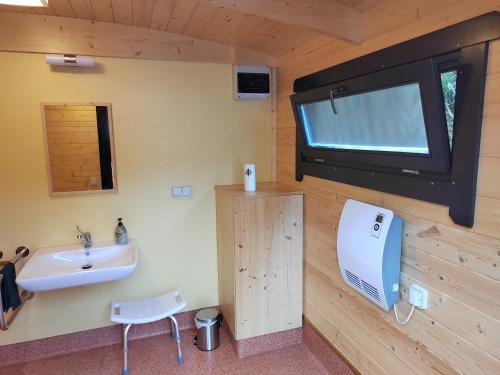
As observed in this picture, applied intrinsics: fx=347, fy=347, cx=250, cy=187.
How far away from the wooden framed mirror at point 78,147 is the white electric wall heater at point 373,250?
1730mm

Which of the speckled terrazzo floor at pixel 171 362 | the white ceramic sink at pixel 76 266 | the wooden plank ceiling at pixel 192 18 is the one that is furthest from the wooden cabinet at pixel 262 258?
the wooden plank ceiling at pixel 192 18

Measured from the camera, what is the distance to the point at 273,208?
2.42 metres

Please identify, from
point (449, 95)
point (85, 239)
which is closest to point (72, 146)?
point (85, 239)

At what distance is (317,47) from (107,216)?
1.88 meters

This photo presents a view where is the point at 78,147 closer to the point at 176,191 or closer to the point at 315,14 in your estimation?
the point at 176,191

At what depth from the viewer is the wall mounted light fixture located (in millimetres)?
2248

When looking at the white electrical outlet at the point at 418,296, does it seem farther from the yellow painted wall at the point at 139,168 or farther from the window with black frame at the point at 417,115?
the yellow painted wall at the point at 139,168

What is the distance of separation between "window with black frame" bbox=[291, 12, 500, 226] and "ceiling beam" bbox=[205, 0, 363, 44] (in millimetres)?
171

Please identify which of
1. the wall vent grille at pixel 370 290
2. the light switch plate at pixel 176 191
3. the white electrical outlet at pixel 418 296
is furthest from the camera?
the light switch plate at pixel 176 191

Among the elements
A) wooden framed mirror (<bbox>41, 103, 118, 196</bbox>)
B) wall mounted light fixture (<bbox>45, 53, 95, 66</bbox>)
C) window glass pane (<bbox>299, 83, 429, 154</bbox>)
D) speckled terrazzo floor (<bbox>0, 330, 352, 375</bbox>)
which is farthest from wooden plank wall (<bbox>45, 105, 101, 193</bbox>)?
window glass pane (<bbox>299, 83, 429, 154</bbox>)

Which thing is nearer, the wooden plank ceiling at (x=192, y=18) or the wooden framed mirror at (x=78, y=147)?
the wooden plank ceiling at (x=192, y=18)

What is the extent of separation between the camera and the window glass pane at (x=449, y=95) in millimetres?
1275

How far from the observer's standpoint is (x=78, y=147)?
2430mm

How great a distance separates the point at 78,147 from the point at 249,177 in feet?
4.00
